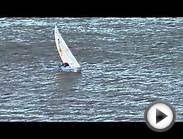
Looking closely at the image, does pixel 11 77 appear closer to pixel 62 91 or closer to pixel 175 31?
pixel 62 91

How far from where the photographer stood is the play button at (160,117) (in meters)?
9.89

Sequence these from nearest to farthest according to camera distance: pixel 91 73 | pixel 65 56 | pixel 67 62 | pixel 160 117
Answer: pixel 160 117, pixel 91 73, pixel 67 62, pixel 65 56

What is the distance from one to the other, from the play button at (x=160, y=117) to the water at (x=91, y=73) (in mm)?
6849

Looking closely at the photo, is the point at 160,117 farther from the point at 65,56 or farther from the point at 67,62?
the point at 65,56

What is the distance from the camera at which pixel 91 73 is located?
26422 millimetres

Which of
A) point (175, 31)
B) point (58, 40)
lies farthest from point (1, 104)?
point (175, 31)

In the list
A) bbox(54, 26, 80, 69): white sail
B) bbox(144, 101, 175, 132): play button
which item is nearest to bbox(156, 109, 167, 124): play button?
bbox(144, 101, 175, 132): play button

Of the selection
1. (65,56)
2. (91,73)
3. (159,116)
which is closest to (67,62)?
(65,56)

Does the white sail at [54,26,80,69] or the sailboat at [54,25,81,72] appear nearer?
the sailboat at [54,25,81,72]

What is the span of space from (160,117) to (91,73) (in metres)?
16.6

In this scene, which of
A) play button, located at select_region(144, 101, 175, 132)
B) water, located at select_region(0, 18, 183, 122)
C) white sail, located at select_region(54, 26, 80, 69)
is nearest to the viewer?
play button, located at select_region(144, 101, 175, 132)

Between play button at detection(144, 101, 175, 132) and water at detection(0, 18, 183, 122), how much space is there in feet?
22.5

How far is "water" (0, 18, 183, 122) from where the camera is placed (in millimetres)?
19153

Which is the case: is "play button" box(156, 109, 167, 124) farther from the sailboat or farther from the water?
the sailboat
